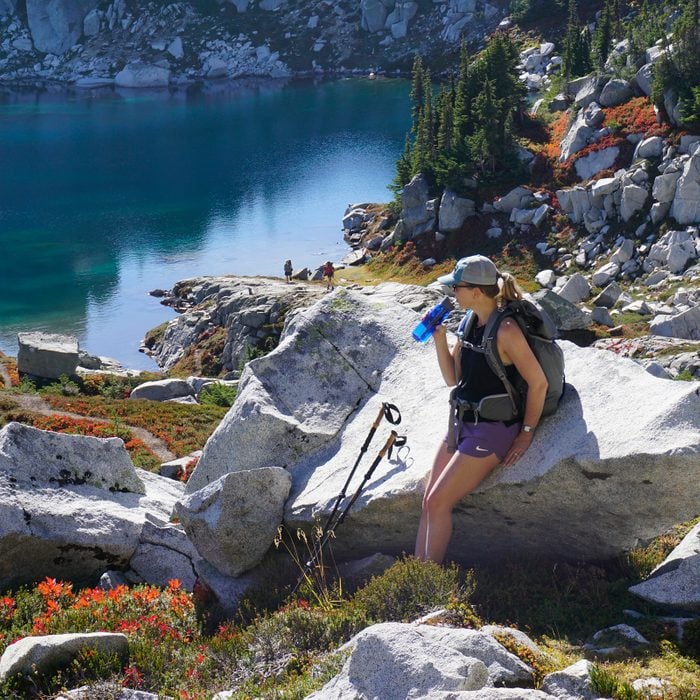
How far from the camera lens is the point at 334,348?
11500mm

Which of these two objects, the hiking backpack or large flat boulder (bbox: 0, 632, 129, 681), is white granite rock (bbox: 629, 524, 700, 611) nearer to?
the hiking backpack

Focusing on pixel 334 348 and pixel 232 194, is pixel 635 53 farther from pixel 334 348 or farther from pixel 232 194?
pixel 334 348

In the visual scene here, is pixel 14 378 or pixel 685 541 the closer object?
pixel 685 541

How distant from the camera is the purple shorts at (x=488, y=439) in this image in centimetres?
813

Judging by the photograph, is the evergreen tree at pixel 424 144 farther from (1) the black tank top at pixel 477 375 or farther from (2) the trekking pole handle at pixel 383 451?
(1) the black tank top at pixel 477 375

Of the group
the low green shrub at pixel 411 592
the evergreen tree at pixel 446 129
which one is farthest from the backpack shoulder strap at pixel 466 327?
the evergreen tree at pixel 446 129

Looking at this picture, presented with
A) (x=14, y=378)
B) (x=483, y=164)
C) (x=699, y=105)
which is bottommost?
(x=14, y=378)

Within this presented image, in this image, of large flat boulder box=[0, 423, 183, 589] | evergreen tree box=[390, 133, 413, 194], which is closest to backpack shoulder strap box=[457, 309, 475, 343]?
large flat boulder box=[0, 423, 183, 589]

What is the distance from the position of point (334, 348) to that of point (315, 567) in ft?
10.2

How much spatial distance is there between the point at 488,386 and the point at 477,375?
0.47ft

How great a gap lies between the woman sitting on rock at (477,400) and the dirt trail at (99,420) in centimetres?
1527

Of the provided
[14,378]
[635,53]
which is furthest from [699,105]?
[14,378]

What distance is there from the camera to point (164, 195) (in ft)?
273

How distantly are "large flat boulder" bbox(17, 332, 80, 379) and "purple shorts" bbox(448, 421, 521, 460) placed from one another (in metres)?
35.7
